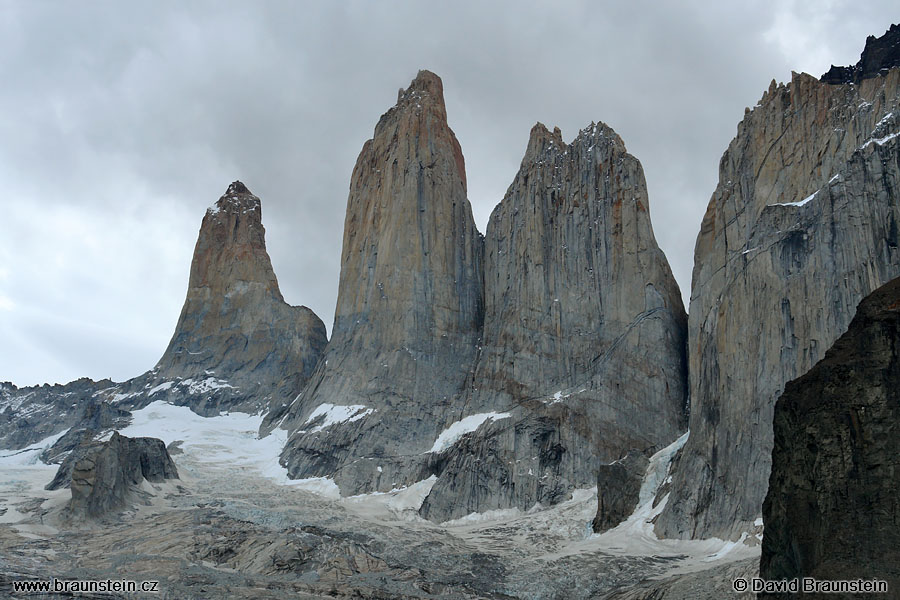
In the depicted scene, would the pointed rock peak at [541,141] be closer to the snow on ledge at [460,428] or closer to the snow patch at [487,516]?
the snow on ledge at [460,428]

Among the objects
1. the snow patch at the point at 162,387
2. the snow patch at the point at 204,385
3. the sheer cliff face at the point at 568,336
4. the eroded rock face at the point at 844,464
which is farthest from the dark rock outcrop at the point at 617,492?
the snow patch at the point at 162,387

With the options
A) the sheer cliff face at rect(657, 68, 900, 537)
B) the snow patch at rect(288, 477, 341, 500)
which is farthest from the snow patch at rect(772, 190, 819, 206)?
the snow patch at rect(288, 477, 341, 500)

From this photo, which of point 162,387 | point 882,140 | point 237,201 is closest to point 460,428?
→ point 882,140

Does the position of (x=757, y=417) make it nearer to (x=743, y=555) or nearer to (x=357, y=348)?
(x=743, y=555)

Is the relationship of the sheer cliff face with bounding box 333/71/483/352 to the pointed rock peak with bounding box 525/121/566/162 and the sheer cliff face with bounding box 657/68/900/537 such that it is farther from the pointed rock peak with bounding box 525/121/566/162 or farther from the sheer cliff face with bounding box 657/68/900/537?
the sheer cliff face with bounding box 657/68/900/537

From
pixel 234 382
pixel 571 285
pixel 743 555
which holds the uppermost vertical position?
pixel 571 285

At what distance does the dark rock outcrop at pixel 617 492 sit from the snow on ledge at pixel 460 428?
15.7m

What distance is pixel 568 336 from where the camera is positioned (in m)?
79.5

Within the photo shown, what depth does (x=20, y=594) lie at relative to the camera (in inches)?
1523

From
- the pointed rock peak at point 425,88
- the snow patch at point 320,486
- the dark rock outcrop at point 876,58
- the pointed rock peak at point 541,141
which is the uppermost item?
the pointed rock peak at point 425,88

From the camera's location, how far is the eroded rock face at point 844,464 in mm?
18438

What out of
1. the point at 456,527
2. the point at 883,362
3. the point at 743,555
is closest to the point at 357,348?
the point at 456,527

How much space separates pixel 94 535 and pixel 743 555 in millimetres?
41094

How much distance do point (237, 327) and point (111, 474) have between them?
5640 cm
